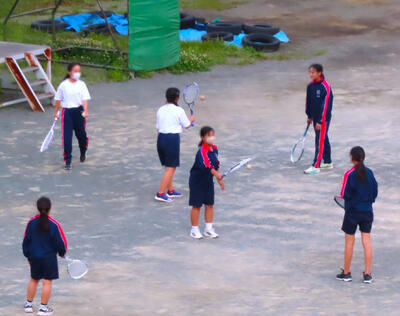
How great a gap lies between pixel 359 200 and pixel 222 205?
11.4 ft

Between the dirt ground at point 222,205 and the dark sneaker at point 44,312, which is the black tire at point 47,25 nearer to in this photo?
the dirt ground at point 222,205

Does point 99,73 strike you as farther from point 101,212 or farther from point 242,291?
point 242,291

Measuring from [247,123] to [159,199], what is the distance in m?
4.96

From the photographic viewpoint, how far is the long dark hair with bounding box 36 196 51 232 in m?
9.04

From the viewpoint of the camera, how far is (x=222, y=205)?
1338cm

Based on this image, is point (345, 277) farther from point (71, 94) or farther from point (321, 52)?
point (321, 52)

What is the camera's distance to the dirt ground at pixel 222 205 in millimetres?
10070

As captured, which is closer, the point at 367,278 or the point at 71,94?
the point at 367,278

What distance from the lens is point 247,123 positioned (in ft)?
59.0

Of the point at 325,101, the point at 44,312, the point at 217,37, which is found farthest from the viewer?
the point at 217,37

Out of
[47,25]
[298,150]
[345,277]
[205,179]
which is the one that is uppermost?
[47,25]

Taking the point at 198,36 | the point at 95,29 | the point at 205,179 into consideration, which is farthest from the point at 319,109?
the point at 95,29

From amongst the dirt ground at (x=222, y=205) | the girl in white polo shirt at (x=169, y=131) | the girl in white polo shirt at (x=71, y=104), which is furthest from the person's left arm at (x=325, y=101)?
the girl in white polo shirt at (x=71, y=104)

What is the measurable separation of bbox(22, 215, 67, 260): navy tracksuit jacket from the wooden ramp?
31.8 ft
